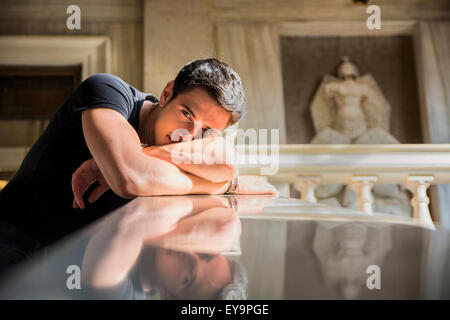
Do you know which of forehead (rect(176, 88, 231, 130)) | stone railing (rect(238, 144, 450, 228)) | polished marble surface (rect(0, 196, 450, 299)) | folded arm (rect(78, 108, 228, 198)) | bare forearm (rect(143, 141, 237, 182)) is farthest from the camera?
stone railing (rect(238, 144, 450, 228))

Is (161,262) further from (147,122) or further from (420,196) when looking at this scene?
(420,196)

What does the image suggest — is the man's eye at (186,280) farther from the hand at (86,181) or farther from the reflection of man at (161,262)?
the hand at (86,181)

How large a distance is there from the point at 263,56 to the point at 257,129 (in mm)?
626

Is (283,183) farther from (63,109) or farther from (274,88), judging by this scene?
(274,88)

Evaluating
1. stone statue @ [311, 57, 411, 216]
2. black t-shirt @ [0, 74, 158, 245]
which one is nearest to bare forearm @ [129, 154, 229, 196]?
black t-shirt @ [0, 74, 158, 245]

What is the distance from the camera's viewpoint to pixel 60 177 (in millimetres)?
901

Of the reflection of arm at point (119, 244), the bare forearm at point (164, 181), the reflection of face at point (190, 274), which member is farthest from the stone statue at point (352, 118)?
the reflection of face at point (190, 274)

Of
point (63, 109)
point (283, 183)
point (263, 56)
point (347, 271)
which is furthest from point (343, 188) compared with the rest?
point (347, 271)

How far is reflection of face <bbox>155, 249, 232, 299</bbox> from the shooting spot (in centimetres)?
17

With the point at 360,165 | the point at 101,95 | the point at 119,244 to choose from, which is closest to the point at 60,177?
the point at 101,95

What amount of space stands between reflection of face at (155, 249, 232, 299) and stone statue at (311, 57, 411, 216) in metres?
2.87

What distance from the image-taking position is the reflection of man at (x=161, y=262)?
0.17 meters

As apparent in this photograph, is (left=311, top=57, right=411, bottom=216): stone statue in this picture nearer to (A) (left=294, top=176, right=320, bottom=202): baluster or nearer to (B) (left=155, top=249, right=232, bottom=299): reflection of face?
(A) (left=294, top=176, right=320, bottom=202): baluster

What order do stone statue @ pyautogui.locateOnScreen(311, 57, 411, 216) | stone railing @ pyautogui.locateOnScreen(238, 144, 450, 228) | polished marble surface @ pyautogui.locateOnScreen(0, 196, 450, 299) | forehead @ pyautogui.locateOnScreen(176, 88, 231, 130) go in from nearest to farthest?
polished marble surface @ pyautogui.locateOnScreen(0, 196, 450, 299)
forehead @ pyautogui.locateOnScreen(176, 88, 231, 130)
stone railing @ pyautogui.locateOnScreen(238, 144, 450, 228)
stone statue @ pyautogui.locateOnScreen(311, 57, 411, 216)
